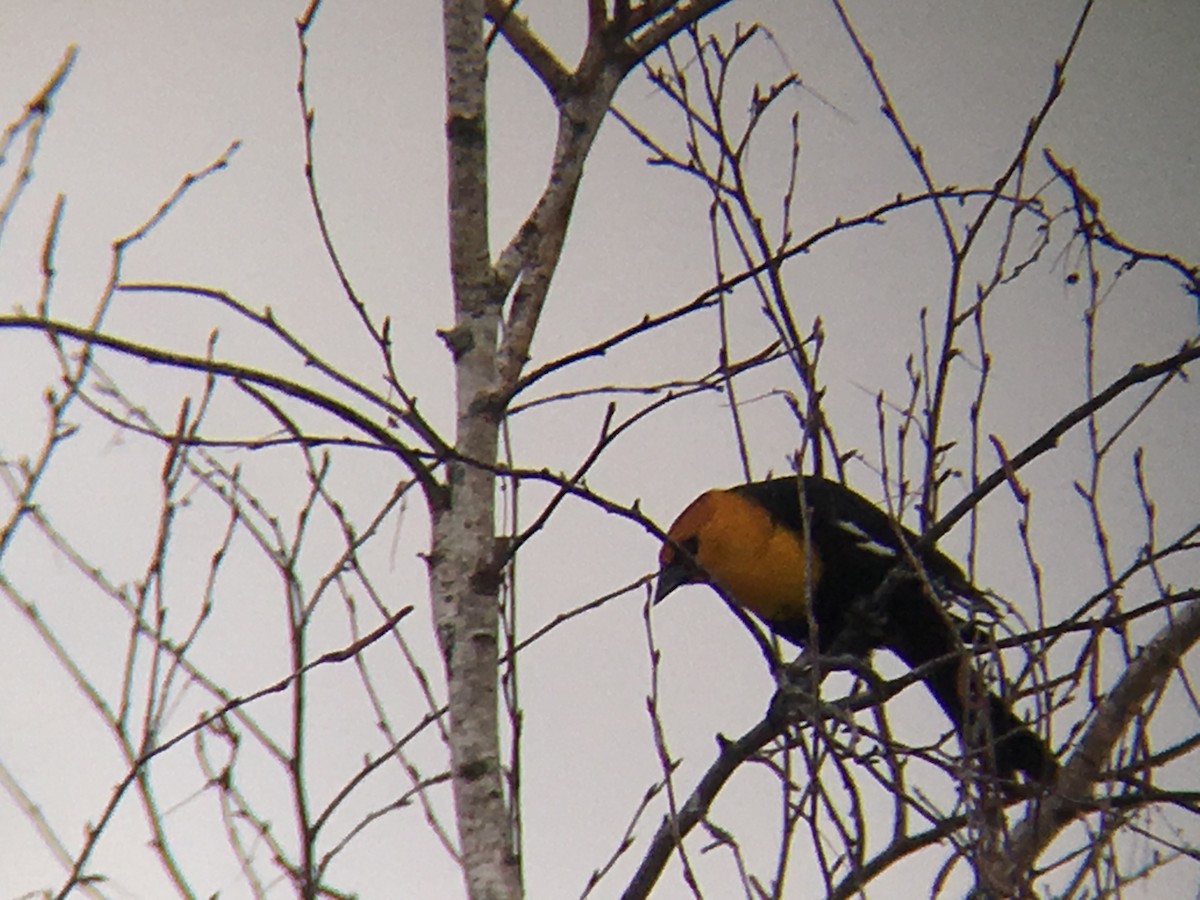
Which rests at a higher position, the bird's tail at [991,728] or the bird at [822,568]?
the bird at [822,568]

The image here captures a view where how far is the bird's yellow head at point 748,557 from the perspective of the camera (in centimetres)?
343

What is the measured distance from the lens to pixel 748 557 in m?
3.51

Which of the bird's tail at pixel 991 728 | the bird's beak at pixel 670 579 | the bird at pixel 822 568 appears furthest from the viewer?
the bird's beak at pixel 670 579

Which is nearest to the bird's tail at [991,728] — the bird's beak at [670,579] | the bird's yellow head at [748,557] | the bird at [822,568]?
the bird at [822,568]

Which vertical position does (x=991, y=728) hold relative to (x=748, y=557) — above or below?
below

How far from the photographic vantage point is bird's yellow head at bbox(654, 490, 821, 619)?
11.2 ft

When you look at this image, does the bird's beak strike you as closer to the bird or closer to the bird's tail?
the bird

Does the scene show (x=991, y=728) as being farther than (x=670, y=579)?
No

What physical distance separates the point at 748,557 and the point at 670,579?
0.22 metres

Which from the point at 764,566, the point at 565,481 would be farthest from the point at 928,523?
the point at 764,566

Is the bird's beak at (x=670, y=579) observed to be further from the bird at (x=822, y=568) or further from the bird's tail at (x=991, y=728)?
the bird's tail at (x=991, y=728)

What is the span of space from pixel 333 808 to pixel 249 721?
0.33 metres

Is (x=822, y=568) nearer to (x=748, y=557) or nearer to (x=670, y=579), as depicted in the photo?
(x=748, y=557)

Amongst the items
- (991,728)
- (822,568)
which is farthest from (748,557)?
(991,728)
